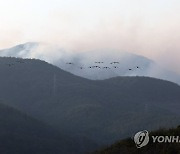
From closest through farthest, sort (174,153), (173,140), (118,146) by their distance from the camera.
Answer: (174,153), (173,140), (118,146)

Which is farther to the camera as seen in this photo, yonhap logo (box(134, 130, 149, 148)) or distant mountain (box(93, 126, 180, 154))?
yonhap logo (box(134, 130, 149, 148))

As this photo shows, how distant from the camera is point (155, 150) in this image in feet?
133

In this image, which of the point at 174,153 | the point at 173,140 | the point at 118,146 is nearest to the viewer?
the point at 174,153

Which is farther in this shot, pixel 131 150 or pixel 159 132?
pixel 159 132

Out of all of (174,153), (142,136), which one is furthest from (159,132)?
(174,153)

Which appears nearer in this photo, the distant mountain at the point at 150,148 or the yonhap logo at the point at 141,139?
the distant mountain at the point at 150,148

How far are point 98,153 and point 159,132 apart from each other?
22.9 ft

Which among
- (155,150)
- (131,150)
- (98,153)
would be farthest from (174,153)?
(98,153)

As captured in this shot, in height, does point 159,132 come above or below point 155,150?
above

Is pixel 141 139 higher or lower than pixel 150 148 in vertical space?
higher

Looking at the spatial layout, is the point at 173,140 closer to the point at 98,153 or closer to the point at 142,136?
the point at 142,136

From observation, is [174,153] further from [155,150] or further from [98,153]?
[98,153]

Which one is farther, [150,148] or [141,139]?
[141,139]

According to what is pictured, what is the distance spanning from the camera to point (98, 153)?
152 feet
